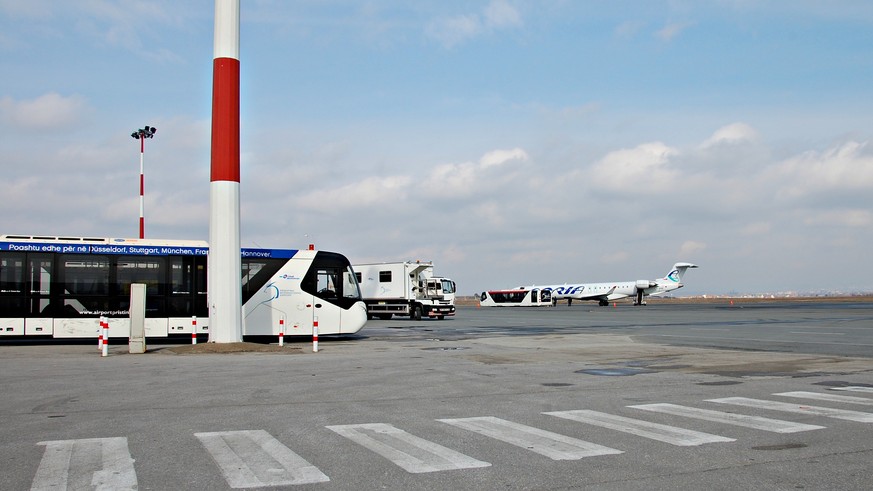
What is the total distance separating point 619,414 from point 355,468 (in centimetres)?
420

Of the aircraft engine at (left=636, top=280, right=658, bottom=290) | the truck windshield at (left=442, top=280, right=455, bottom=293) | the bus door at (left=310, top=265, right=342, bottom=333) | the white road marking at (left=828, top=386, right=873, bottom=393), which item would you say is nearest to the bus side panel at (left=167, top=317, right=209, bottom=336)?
the bus door at (left=310, top=265, right=342, bottom=333)

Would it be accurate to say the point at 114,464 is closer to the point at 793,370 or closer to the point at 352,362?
the point at 352,362

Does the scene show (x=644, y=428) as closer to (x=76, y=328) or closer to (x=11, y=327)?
(x=76, y=328)

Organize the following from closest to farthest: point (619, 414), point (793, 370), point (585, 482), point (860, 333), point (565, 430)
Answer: point (585, 482) → point (565, 430) → point (619, 414) → point (793, 370) → point (860, 333)

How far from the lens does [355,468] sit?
6566 millimetres

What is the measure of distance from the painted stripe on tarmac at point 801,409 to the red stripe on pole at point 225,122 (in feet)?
49.3

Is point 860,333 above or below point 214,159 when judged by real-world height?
below

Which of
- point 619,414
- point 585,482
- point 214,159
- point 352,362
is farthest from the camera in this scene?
point 214,159

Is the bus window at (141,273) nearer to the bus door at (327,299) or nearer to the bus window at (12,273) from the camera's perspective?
the bus window at (12,273)

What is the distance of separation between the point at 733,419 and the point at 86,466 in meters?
6.88

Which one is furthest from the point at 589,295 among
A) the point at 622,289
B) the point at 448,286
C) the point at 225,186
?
the point at 225,186

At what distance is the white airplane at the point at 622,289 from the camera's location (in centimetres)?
9612

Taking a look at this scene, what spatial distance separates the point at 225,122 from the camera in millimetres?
21562

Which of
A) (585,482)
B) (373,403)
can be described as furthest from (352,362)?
(585,482)
